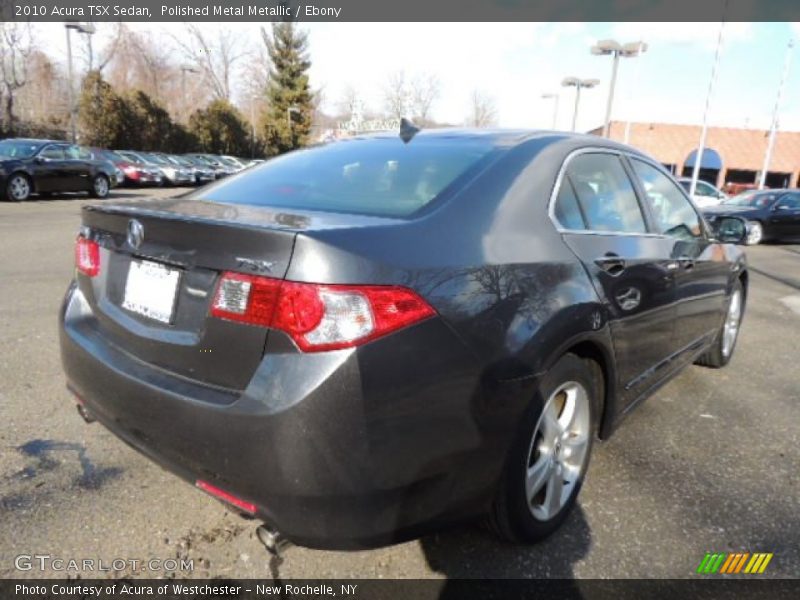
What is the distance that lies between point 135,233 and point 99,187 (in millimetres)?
17289

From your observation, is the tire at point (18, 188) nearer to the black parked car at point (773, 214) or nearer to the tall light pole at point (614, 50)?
the black parked car at point (773, 214)

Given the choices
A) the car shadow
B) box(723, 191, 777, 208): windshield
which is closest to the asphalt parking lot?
the car shadow

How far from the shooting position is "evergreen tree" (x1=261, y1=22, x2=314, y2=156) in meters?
50.7

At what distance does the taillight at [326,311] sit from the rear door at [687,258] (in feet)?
6.87

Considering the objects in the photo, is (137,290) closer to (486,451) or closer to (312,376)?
(312,376)

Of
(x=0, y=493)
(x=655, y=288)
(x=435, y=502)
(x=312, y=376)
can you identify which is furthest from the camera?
(x=655, y=288)

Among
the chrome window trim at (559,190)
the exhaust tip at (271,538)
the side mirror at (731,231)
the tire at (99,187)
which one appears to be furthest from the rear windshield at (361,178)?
the tire at (99,187)

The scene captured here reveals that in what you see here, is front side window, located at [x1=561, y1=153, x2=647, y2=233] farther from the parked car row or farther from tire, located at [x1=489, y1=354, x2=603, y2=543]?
the parked car row

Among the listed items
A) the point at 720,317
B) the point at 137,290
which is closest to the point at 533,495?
the point at 137,290

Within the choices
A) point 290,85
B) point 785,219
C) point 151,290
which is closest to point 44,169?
point 151,290

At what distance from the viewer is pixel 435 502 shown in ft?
5.89

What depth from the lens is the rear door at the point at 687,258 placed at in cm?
323

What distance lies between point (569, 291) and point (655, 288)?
925 millimetres

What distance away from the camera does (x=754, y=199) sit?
15.0m
